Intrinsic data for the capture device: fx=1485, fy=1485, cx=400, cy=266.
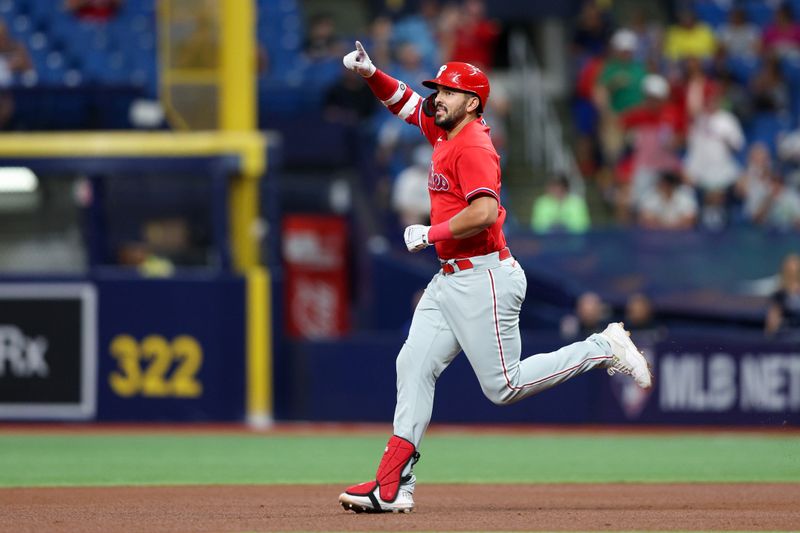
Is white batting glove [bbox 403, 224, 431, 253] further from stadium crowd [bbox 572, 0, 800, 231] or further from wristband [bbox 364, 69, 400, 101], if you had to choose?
stadium crowd [bbox 572, 0, 800, 231]

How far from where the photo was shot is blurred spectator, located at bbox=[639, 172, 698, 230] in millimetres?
15734

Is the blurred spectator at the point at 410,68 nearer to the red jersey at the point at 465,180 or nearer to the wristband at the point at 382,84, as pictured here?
the wristband at the point at 382,84

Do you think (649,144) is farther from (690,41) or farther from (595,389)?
(595,389)

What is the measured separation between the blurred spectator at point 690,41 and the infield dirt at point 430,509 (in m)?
10.5

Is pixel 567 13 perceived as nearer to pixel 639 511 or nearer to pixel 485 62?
pixel 485 62

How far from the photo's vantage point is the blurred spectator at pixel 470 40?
686 inches

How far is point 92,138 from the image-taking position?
46.3 ft

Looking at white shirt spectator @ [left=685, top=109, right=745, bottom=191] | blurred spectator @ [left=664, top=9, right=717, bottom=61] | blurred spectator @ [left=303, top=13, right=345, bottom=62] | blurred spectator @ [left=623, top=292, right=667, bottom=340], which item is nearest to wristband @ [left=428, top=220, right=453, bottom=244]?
blurred spectator @ [left=623, top=292, right=667, bottom=340]

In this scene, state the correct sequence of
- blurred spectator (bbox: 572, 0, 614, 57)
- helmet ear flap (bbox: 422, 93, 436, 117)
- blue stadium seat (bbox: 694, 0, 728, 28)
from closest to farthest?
helmet ear flap (bbox: 422, 93, 436, 117), blurred spectator (bbox: 572, 0, 614, 57), blue stadium seat (bbox: 694, 0, 728, 28)

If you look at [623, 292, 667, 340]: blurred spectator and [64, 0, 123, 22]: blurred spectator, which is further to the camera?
[64, 0, 123, 22]: blurred spectator

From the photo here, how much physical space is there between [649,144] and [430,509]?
383 inches

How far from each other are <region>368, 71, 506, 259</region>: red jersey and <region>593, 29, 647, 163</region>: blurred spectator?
10.1 meters

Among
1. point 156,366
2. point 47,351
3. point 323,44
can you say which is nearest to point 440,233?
point 156,366

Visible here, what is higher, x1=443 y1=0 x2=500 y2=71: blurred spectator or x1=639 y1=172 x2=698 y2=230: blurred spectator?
x1=443 y1=0 x2=500 y2=71: blurred spectator
